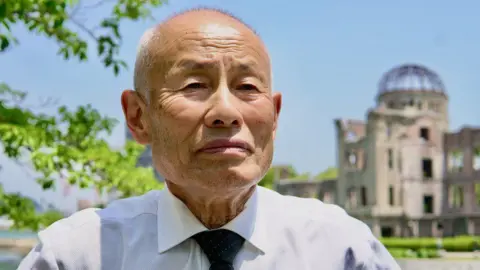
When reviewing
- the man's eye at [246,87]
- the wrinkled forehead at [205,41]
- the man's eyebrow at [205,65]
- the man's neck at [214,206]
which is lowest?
the man's neck at [214,206]

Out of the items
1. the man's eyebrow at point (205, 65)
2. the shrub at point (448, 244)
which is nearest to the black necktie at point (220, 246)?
the man's eyebrow at point (205, 65)

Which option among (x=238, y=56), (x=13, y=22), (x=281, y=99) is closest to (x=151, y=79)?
(x=238, y=56)

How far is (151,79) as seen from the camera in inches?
55.7

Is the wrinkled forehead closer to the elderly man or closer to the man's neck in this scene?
the elderly man

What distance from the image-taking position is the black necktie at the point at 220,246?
1352mm

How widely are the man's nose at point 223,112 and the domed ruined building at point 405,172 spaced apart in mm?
29599

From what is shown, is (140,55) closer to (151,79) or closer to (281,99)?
(151,79)

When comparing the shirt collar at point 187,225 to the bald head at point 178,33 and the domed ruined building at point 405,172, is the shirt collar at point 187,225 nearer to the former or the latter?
the bald head at point 178,33

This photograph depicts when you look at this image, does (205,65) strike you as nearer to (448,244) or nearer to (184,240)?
(184,240)

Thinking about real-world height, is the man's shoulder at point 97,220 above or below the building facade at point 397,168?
above

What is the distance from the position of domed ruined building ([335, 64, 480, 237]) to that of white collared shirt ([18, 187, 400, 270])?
2935 centimetres

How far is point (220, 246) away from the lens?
138 cm

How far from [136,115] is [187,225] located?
0.30 m

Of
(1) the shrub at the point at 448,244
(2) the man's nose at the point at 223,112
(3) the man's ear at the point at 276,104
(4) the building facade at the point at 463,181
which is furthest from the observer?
(4) the building facade at the point at 463,181
